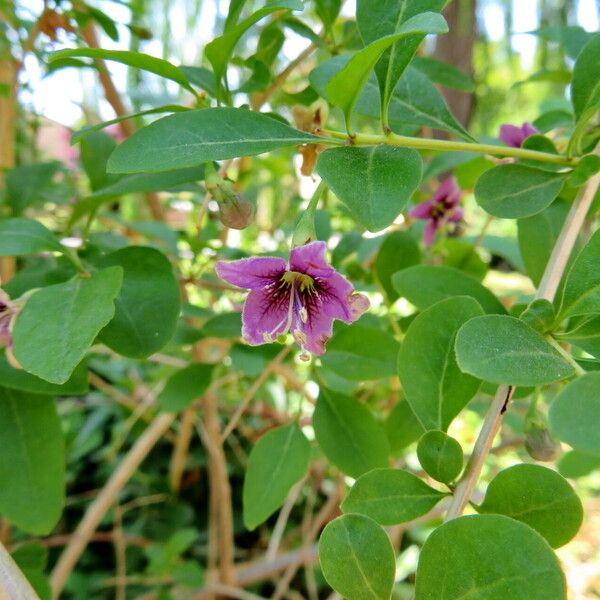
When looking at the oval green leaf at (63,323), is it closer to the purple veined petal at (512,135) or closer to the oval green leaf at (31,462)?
the oval green leaf at (31,462)

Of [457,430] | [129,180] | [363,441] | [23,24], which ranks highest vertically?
[23,24]

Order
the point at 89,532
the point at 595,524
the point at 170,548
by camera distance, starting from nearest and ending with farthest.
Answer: the point at 89,532 < the point at 170,548 < the point at 595,524

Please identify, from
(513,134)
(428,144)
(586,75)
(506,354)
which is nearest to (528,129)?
(513,134)

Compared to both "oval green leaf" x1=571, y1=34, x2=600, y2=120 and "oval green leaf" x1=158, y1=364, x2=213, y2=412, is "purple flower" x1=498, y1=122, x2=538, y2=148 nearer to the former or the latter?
"oval green leaf" x1=571, y1=34, x2=600, y2=120

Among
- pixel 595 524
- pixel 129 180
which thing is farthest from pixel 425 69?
pixel 595 524

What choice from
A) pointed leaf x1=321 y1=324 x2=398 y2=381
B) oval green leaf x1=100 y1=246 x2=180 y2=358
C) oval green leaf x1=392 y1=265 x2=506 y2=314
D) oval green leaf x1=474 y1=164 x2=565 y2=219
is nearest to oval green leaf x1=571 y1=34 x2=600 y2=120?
oval green leaf x1=474 y1=164 x2=565 y2=219

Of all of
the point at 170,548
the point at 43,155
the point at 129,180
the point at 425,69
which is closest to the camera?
the point at 129,180

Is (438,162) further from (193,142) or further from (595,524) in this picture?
(595,524)

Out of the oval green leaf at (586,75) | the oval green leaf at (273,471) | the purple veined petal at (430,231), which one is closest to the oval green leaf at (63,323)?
the oval green leaf at (273,471)
